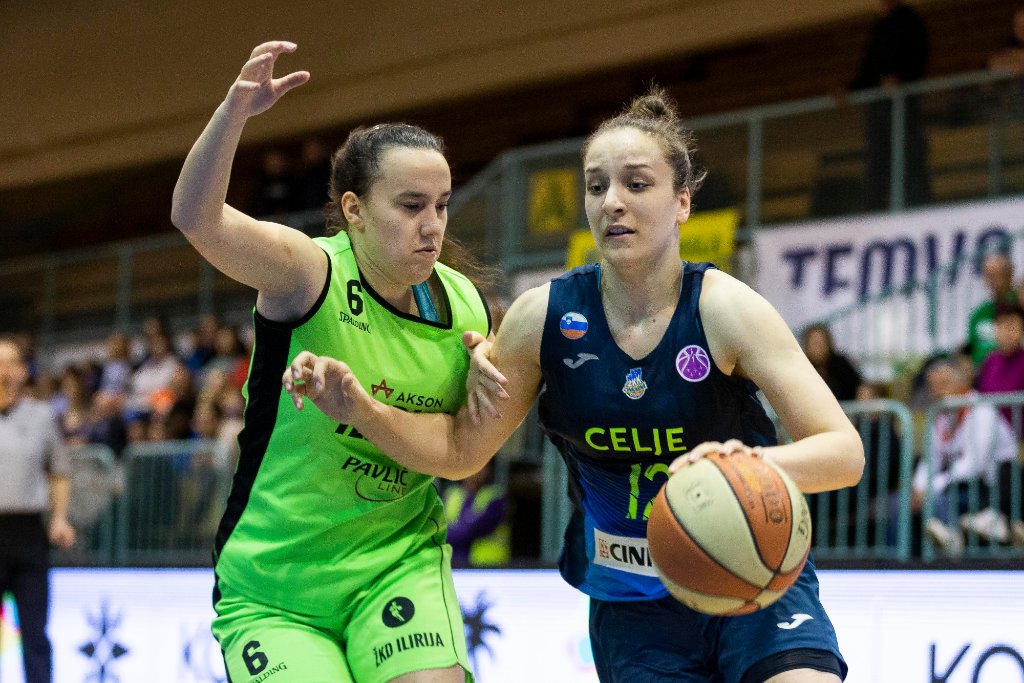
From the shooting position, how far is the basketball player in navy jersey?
326 centimetres

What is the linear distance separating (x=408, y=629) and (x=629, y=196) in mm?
1242

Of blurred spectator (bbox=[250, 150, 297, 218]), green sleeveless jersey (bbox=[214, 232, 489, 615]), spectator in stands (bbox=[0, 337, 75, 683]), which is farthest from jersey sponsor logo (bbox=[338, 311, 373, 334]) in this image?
blurred spectator (bbox=[250, 150, 297, 218])

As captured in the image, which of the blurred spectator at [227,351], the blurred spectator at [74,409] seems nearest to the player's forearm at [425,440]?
the blurred spectator at [227,351]

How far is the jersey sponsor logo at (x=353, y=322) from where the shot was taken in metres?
3.61

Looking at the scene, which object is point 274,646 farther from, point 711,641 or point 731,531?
point 731,531

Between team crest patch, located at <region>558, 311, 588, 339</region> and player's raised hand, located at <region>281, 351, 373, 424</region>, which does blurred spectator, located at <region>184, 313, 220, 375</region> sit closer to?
player's raised hand, located at <region>281, 351, 373, 424</region>

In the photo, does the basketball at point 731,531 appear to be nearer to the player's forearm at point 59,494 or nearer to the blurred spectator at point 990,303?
the player's forearm at point 59,494

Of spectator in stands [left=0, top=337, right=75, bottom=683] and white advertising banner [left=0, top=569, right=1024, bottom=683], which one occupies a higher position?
spectator in stands [left=0, top=337, right=75, bottom=683]

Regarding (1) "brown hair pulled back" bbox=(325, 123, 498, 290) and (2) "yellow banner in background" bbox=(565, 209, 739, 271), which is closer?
(1) "brown hair pulled back" bbox=(325, 123, 498, 290)

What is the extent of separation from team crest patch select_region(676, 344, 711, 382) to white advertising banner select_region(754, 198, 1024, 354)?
612 centimetres

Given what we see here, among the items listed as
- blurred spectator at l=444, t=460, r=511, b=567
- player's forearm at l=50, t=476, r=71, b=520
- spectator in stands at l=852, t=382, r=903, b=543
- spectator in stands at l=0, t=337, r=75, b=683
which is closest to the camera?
spectator in stands at l=0, t=337, r=75, b=683

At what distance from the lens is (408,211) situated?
142 inches

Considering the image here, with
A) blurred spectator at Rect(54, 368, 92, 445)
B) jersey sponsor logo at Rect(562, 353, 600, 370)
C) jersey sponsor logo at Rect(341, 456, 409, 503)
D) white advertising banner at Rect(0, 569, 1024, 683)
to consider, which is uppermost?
blurred spectator at Rect(54, 368, 92, 445)

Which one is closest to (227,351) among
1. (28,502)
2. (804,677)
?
(28,502)
